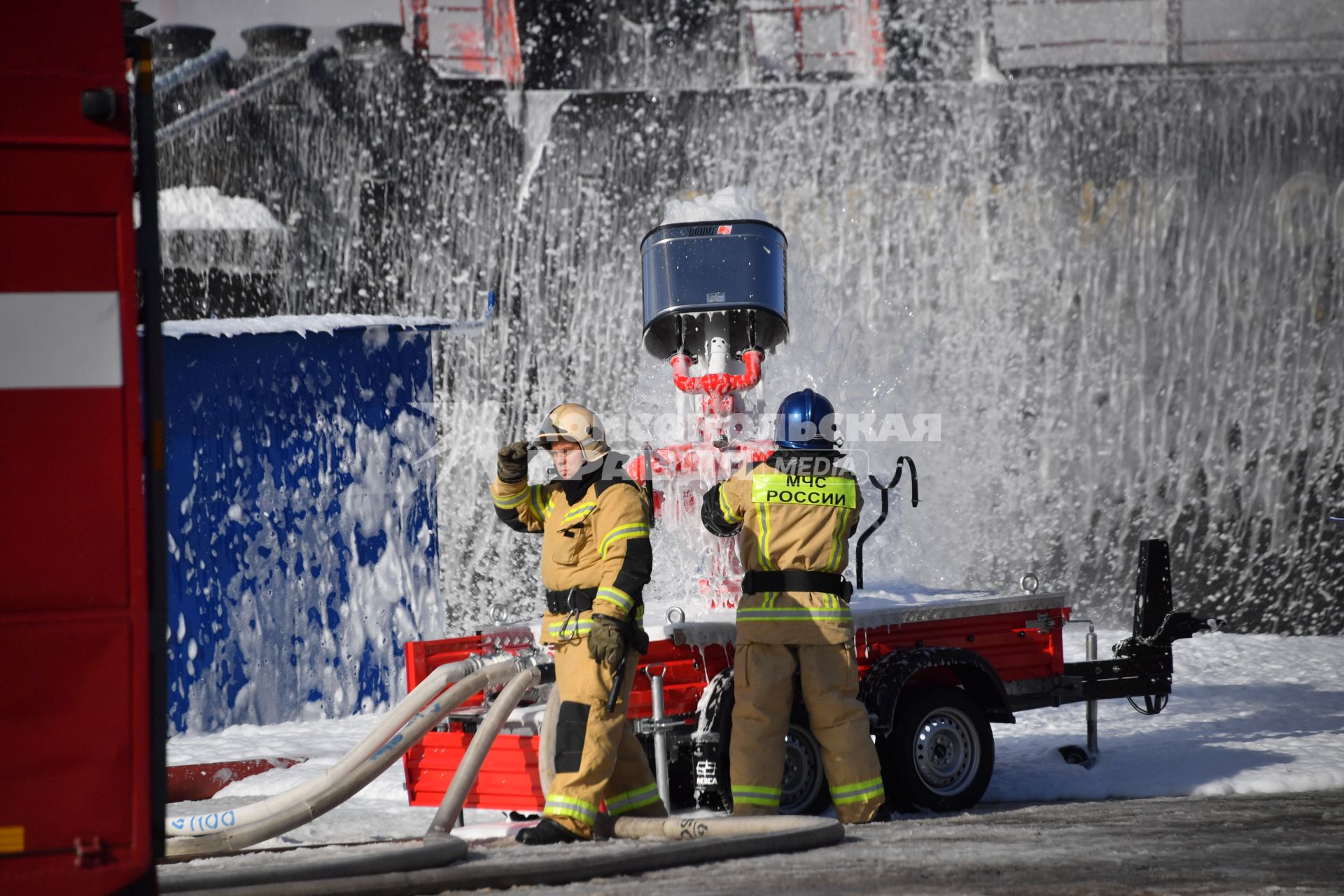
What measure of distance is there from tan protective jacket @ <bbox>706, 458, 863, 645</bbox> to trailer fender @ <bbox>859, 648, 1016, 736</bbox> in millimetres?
527

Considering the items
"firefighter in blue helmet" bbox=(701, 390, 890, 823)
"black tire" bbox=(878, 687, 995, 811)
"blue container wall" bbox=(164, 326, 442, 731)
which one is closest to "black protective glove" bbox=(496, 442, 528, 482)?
"firefighter in blue helmet" bbox=(701, 390, 890, 823)

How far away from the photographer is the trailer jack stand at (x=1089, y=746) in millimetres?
7434

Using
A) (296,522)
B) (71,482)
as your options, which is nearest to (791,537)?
(71,482)

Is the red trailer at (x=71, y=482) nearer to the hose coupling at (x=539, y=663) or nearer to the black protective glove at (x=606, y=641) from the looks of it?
the black protective glove at (x=606, y=641)

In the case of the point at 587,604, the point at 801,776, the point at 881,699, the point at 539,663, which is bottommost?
the point at 801,776

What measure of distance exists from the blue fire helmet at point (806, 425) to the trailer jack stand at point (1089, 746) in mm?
2229

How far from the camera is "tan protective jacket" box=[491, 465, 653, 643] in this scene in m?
5.28

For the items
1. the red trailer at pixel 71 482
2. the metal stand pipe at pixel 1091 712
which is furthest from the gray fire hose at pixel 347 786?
the metal stand pipe at pixel 1091 712

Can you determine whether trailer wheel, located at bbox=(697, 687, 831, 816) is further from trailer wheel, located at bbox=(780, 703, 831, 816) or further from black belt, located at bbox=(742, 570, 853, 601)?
black belt, located at bbox=(742, 570, 853, 601)

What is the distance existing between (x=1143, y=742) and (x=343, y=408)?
601 cm

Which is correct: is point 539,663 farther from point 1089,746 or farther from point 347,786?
point 1089,746

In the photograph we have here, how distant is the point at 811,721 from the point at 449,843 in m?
2.06

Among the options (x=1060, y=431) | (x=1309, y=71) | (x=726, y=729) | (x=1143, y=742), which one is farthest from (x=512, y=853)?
(x=1309, y=71)

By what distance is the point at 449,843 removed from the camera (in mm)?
4363
